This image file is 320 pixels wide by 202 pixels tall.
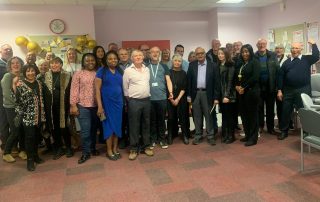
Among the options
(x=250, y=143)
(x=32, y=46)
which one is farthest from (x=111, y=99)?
Answer: (x=32, y=46)

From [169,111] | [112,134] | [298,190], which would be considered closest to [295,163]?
[298,190]

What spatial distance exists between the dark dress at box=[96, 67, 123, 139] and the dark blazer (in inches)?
43.0

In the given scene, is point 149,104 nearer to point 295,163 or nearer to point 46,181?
point 46,181

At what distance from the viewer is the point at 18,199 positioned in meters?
2.73

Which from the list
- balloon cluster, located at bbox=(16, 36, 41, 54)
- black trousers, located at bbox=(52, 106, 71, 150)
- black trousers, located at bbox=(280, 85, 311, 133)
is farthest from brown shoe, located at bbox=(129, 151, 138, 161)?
balloon cluster, located at bbox=(16, 36, 41, 54)

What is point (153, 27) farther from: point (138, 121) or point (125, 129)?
point (138, 121)

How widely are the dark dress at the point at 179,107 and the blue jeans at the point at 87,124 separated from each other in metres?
1.11

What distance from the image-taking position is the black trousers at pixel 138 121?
143 inches

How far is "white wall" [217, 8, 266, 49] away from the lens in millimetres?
7305

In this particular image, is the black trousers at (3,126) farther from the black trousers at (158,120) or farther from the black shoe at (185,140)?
the black shoe at (185,140)

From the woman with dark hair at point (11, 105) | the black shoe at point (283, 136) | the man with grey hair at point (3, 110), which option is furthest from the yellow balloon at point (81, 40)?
the black shoe at point (283, 136)

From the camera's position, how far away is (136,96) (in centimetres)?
358

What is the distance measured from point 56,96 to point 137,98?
108 centimetres

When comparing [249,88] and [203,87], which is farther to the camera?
[203,87]
